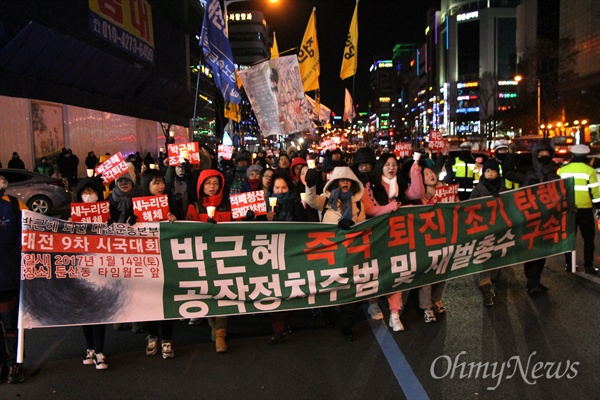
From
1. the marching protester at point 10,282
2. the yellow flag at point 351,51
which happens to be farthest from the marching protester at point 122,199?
the yellow flag at point 351,51

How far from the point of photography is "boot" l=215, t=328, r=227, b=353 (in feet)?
17.4

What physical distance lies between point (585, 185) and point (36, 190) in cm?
1382

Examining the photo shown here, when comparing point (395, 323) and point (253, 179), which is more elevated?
point (253, 179)

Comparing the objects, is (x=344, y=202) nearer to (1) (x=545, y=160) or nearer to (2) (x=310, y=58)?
(1) (x=545, y=160)

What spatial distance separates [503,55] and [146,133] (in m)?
113

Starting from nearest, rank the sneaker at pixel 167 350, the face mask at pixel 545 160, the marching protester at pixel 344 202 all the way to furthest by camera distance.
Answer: the sneaker at pixel 167 350
the marching protester at pixel 344 202
the face mask at pixel 545 160

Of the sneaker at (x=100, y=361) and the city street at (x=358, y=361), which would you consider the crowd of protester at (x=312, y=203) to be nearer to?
the sneaker at (x=100, y=361)

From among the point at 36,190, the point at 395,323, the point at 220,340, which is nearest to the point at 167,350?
the point at 220,340

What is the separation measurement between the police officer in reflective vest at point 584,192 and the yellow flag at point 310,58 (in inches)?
487

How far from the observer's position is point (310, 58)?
760 inches

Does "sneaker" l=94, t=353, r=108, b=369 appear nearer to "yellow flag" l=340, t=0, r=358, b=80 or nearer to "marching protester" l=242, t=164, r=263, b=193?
"marching protester" l=242, t=164, r=263, b=193

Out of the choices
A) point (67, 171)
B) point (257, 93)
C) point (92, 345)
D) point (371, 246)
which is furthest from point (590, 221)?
point (67, 171)

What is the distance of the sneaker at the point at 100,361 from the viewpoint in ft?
16.1

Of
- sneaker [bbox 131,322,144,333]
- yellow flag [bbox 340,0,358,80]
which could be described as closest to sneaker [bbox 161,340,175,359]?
sneaker [bbox 131,322,144,333]
